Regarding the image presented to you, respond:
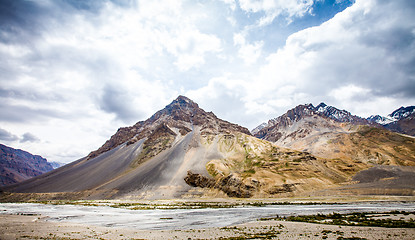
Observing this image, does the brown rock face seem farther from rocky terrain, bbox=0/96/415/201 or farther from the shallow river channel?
the shallow river channel

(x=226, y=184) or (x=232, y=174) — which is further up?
(x=232, y=174)

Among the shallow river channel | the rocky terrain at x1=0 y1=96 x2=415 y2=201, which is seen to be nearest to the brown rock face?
the rocky terrain at x1=0 y1=96 x2=415 y2=201

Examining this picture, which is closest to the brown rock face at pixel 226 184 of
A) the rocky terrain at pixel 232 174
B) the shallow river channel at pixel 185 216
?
the rocky terrain at pixel 232 174

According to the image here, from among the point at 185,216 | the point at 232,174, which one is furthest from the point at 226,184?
the point at 185,216

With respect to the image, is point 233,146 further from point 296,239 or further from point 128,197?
point 296,239

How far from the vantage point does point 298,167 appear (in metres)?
A: 137

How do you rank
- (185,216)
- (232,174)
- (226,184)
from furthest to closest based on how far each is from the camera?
1. (232,174)
2. (226,184)
3. (185,216)

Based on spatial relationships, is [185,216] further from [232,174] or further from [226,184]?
[232,174]

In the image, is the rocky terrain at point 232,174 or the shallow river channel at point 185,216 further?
the rocky terrain at point 232,174

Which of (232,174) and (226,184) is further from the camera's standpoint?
(232,174)

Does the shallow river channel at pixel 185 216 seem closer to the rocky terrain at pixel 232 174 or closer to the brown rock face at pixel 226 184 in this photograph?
the brown rock face at pixel 226 184

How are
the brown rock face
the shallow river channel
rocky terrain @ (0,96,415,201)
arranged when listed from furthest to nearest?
rocky terrain @ (0,96,415,201) → the brown rock face → the shallow river channel

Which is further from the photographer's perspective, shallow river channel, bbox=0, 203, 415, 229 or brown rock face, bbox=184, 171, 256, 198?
brown rock face, bbox=184, 171, 256, 198

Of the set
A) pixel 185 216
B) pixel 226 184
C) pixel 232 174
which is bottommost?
pixel 185 216
